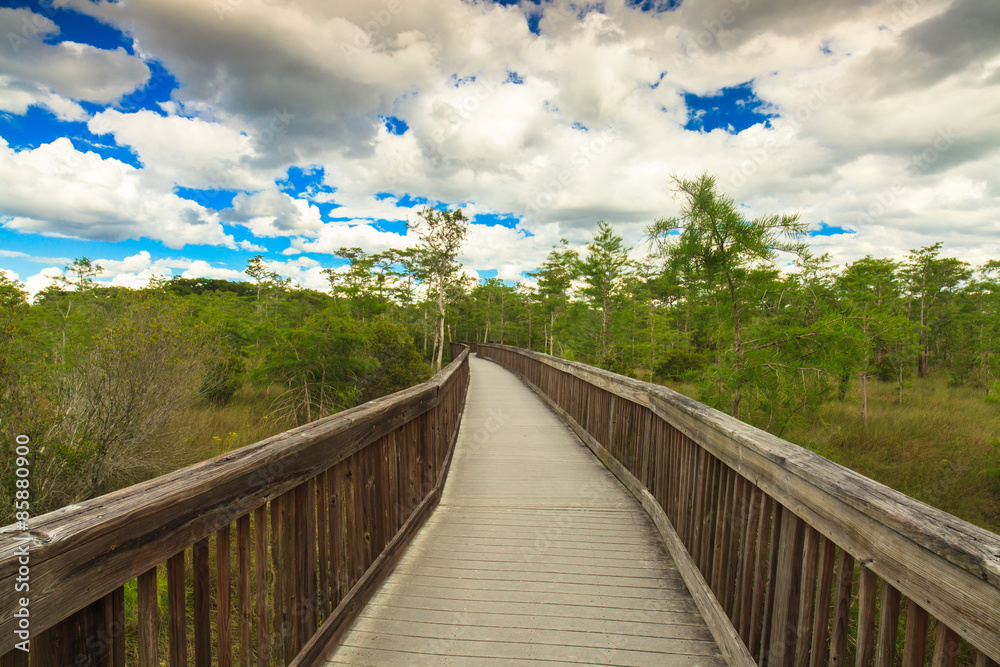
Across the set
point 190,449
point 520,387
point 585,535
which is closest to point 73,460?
point 190,449

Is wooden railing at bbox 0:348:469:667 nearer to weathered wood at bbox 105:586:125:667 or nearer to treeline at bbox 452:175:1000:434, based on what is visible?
weathered wood at bbox 105:586:125:667

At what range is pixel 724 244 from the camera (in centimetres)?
690

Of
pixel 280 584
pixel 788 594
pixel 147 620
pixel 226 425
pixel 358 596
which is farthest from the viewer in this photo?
pixel 226 425

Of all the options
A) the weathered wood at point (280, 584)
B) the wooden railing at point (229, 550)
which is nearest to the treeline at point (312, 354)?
the wooden railing at point (229, 550)

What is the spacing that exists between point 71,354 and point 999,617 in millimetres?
10627

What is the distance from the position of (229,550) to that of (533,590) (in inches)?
76.1

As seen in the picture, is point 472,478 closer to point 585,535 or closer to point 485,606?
point 585,535

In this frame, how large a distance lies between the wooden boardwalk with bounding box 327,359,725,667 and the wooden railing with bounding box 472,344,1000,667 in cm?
24

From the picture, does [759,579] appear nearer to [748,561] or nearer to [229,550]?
[748,561]

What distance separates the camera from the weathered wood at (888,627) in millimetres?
1243

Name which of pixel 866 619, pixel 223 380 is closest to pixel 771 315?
pixel 866 619

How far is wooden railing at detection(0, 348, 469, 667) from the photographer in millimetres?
997

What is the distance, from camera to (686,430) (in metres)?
2.99

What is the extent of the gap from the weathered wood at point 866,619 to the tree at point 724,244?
18.8ft
